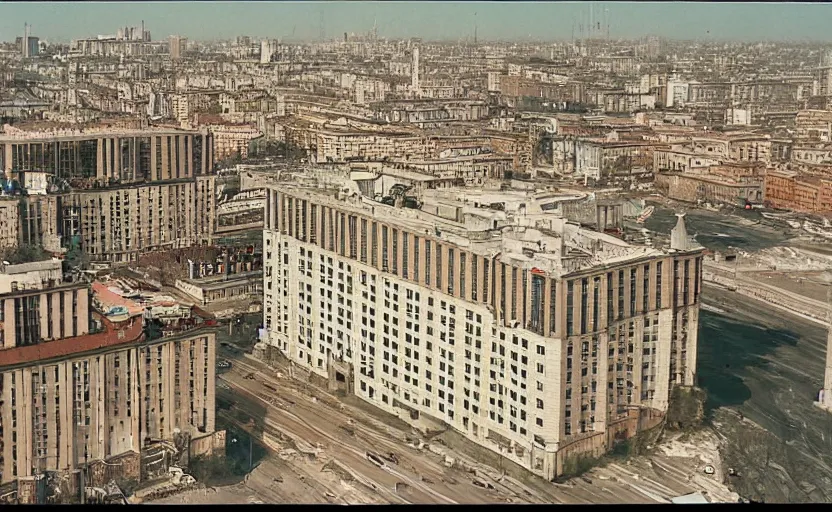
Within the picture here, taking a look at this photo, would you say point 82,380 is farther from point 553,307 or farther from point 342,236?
point 553,307

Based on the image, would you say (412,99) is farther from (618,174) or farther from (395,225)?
(395,225)

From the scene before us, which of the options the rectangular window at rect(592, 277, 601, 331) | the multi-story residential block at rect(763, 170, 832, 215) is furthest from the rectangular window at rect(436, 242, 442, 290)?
the multi-story residential block at rect(763, 170, 832, 215)

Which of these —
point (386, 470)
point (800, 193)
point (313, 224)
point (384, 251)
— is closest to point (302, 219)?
point (313, 224)

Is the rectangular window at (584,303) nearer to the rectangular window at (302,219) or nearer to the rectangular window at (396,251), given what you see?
the rectangular window at (396,251)

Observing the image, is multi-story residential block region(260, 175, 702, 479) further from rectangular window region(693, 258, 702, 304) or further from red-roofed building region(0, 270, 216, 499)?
red-roofed building region(0, 270, 216, 499)

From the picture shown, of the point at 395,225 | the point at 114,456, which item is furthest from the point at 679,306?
the point at 114,456

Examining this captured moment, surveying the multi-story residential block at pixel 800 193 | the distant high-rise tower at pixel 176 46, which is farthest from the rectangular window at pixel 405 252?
the multi-story residential block at pixel 800 193
